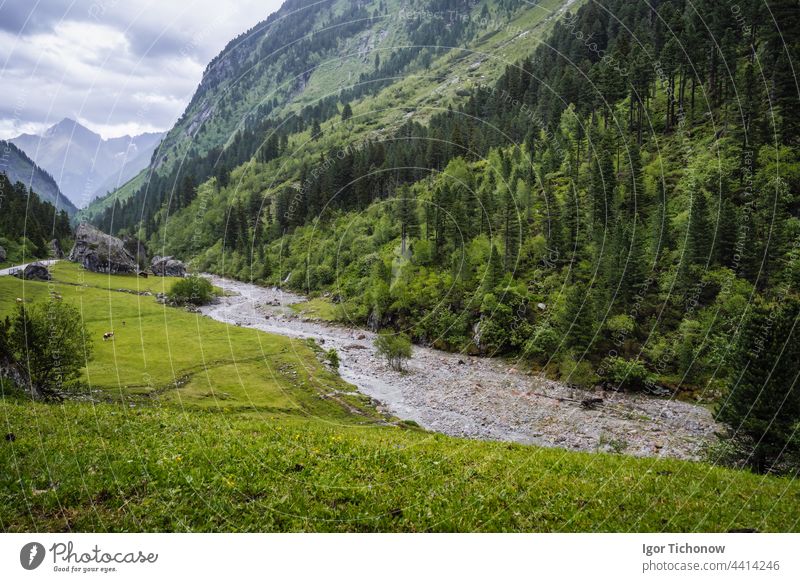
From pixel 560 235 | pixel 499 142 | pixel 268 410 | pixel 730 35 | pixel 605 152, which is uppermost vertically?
pixel 730 35

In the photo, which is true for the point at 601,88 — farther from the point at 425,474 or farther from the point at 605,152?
the point at 425,474

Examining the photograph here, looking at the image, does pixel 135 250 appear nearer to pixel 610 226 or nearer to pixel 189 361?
pixel 189 361

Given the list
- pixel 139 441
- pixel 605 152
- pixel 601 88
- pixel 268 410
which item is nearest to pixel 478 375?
pixel 268 410

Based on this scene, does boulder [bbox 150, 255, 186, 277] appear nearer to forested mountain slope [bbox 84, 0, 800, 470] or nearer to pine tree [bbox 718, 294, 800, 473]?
forested mountain slope [bbox 84, 0, 800, 470]

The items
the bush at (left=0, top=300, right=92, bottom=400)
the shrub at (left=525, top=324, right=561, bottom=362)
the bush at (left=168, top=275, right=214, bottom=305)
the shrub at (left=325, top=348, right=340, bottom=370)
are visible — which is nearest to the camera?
the bush at (left=0, top=300, right=92, bottom=400)

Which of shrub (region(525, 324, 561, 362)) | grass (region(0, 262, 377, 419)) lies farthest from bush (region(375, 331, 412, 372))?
shrub (region(525, 324, 561, 362))

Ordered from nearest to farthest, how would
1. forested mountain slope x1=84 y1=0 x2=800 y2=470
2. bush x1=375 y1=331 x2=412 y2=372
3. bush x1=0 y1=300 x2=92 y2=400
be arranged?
1. bush x1=0 y1=300 x2=92 y2=400
2. forested mountain slope x1=84 y1=0 x2=800 y2=470
3. bush x1=375 y1=331 x2=412 y2=372

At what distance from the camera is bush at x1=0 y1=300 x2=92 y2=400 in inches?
915

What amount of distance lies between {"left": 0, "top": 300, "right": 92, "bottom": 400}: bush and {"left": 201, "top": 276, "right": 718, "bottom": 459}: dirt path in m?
25.7

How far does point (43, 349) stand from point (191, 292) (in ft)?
218

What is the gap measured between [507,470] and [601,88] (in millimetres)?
93792

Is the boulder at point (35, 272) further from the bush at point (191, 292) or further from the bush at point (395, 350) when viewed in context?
the bush at point (395, 350)

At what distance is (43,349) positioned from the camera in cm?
A: 2556

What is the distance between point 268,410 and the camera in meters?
35.8
